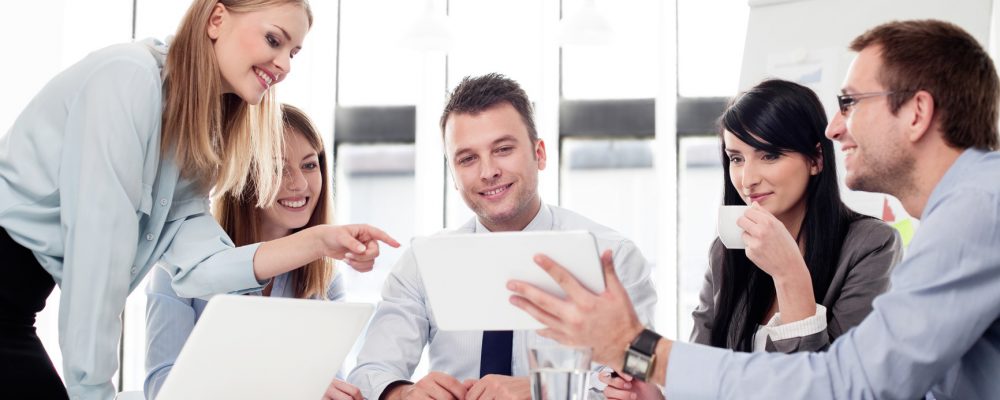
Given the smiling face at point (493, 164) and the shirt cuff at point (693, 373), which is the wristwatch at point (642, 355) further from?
the smiling face at point (493, 164)

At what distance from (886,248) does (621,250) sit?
2.15 feet

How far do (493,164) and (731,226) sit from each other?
81 centimetres

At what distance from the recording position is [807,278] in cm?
182

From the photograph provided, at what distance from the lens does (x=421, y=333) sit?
7.70ft

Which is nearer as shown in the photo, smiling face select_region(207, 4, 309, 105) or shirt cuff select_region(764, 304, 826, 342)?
shirt cuff select_region(764, 304, 826, 342)

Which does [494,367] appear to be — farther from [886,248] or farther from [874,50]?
[874,50]

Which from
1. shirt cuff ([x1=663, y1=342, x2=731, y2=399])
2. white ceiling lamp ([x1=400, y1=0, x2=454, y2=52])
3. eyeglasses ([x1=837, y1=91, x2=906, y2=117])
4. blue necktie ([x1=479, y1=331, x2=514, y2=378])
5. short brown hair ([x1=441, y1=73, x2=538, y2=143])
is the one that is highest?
white ceiling lamp ([x1=400, y1=0, x2=454, y2=52])

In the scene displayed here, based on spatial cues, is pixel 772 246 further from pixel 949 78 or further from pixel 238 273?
pixel 238 273

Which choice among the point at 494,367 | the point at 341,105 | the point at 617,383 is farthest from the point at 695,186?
the point at 617,383

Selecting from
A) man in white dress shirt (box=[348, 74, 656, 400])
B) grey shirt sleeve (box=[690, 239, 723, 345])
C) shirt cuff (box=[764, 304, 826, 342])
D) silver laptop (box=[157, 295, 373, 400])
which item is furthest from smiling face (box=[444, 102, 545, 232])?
silver laptop (box=[157, 295, 373, 400])

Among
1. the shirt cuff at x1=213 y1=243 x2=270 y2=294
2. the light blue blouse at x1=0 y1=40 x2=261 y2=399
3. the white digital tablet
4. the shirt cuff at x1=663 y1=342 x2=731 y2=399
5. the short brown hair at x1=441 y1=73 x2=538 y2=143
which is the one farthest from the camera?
the short brown hair at x1=441 y1=73 x2=538 y2=143

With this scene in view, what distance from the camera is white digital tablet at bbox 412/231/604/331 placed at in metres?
1.30

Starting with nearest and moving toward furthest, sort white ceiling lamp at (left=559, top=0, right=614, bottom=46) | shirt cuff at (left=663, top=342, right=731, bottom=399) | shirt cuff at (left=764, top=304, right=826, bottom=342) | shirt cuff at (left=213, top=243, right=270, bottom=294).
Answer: shirt cuff at (left=663, top=342, right=731, bottom=399)
shirt cuff at (left=764, top=304, right=826, bottom=342)
shirt cuff at (left=213, top=243, right=270, bottom=294)
white ceiling lamp at (left=559, top=0, right=614, bottom=46)

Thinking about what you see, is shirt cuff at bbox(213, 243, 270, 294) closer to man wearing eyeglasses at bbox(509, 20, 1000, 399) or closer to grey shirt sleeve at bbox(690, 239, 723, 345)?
man wearing eyeglasses at bbox(509, 20, 1000, 399)
